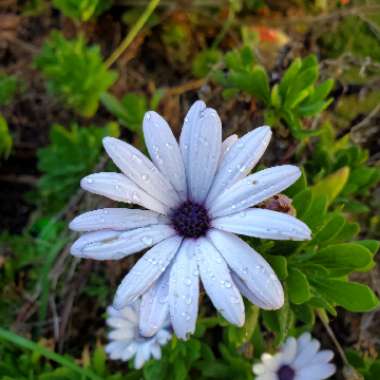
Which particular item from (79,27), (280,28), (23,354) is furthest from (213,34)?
(23,354)

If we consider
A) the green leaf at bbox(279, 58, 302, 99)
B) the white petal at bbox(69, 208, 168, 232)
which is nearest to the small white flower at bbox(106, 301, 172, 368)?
the white petal at bbox(69, 208, 168, 232)

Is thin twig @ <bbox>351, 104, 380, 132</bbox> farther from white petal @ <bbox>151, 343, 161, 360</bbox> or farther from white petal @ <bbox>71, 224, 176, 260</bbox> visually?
white petal @ <bbox>71, 224, 176, 260</bbox>

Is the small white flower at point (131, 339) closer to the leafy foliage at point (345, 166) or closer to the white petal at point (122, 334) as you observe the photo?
the white petal at point (122, 334)

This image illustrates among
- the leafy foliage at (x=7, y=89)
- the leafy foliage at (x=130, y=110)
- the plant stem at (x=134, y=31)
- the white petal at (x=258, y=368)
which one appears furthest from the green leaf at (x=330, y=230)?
the leafy foliage at (x=7, y=89)

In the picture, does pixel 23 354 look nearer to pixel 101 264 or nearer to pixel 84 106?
pixel 101 264

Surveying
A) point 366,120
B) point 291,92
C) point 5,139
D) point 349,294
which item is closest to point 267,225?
point 349,294

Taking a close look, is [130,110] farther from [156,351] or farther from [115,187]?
[115,187]

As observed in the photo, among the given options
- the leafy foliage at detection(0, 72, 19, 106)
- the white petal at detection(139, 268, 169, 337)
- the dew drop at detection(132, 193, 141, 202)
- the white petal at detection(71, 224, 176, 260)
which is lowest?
the leafy foliage at detection(0, 72, 19, 106)
